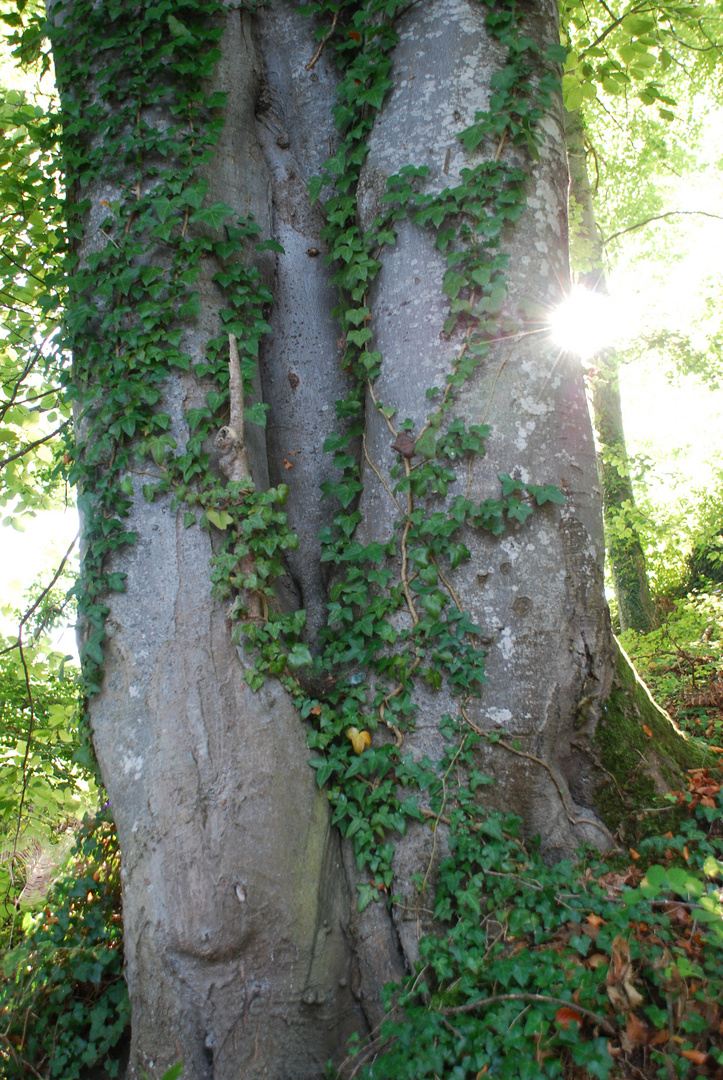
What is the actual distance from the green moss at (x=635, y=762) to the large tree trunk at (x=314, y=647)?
77 millimetres

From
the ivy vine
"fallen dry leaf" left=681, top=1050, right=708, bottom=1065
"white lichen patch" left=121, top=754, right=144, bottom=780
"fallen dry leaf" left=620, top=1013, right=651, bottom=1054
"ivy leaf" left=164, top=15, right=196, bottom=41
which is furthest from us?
"ivy leaf" left=164, top=15, right=196, bottom=41

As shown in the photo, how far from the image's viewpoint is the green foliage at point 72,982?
2.27m

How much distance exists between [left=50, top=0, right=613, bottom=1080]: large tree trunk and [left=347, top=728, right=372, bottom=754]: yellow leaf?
49 millimetres

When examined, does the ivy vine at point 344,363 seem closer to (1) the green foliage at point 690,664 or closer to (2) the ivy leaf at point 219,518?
(2) the ivy leaf at point 219,518

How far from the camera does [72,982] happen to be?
2455 mm

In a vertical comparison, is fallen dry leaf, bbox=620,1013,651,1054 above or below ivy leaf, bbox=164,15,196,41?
below

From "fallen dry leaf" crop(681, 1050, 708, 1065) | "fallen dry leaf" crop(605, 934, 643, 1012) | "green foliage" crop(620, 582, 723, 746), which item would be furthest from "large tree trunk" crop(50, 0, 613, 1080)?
"green foliage" crop(620, 582, 723, 746)

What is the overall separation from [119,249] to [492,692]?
2.35 metres

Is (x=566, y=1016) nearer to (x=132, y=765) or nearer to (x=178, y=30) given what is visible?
(x=132, y=765)

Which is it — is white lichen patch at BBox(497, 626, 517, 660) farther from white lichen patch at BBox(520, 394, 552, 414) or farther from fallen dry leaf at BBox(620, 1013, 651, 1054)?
fallen dry leaf at BBox(620, 1013, 651, 1054)

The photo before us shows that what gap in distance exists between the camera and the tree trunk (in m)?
6.95

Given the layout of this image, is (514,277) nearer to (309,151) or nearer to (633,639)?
(309,151)

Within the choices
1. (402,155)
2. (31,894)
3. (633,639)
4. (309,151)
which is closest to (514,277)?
(402,155)

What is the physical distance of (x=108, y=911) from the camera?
8.57 feet
